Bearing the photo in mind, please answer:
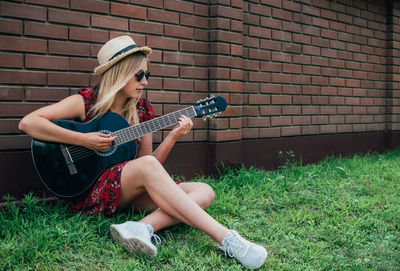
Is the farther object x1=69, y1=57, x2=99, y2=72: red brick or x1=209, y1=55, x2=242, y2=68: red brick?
x1=209, y1=55, x2=242, y2=68: red brick

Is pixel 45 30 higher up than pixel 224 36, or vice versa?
pixel 224 36

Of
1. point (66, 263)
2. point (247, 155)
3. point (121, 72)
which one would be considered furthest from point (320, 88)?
point (66, 263)

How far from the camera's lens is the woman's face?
2602 millimetres

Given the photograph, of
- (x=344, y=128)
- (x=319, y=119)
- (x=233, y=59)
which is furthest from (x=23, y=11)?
(x=344, y=128)

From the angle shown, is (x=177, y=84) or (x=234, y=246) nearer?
(x=234, y=246)

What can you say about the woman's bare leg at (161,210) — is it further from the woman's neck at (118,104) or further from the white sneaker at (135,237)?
the woman's neck at (118,104)

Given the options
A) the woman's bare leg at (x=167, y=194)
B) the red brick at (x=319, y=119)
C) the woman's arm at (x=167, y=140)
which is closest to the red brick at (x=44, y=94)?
the woman's arm at (x=167, y=140)

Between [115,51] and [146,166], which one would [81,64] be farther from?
[146,166]

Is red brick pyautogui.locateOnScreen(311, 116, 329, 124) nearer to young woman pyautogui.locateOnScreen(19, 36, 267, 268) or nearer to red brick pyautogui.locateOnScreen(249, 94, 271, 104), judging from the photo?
red brick pyautogui.locateOnScreen(249, 94, 271, 104)

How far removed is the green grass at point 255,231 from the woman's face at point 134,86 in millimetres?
771

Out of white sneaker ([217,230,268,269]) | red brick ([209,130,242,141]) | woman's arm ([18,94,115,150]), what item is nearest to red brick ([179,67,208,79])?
red brick ([209,130,242,141])

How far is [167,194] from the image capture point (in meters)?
2.27

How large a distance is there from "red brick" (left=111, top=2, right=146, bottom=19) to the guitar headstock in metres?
1.05

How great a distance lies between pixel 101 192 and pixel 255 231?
3.25 ft
